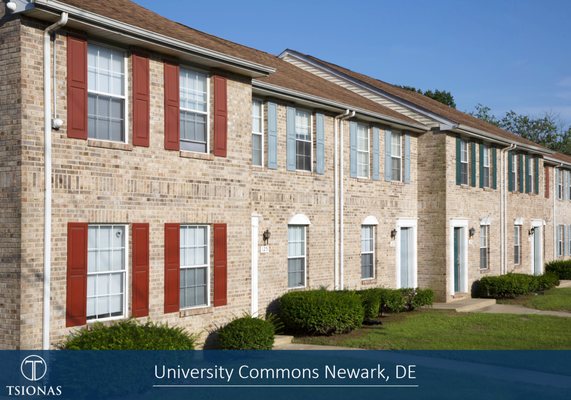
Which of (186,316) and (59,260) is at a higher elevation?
(59,260)

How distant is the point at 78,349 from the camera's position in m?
11.1

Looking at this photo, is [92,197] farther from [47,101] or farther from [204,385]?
[204,385]

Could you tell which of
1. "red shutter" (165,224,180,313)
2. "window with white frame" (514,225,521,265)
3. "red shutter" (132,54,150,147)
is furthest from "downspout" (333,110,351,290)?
"window with white frame" (514,225,521,265)

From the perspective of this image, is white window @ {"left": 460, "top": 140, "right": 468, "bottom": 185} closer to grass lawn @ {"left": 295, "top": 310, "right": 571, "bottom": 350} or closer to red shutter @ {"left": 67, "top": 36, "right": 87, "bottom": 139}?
grass lawn @ {"left": 295, "top": 310, "right": 571, "bottom": 350}

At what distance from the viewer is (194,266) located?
1455 centimetres

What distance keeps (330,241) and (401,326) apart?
295cm

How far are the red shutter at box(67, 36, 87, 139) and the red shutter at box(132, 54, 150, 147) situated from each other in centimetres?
115

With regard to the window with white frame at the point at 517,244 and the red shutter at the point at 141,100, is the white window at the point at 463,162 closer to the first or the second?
the window with white frame at the point at 517,244

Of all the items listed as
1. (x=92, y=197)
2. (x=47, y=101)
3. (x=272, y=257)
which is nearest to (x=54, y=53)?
(x=47, y=101)

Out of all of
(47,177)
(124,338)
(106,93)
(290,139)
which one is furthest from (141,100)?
(290,139)

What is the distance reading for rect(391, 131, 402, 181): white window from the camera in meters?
23.5

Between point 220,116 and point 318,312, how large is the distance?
5122 millimetres

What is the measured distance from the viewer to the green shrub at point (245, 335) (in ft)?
47.2

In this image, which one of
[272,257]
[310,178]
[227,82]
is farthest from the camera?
[310,178]
